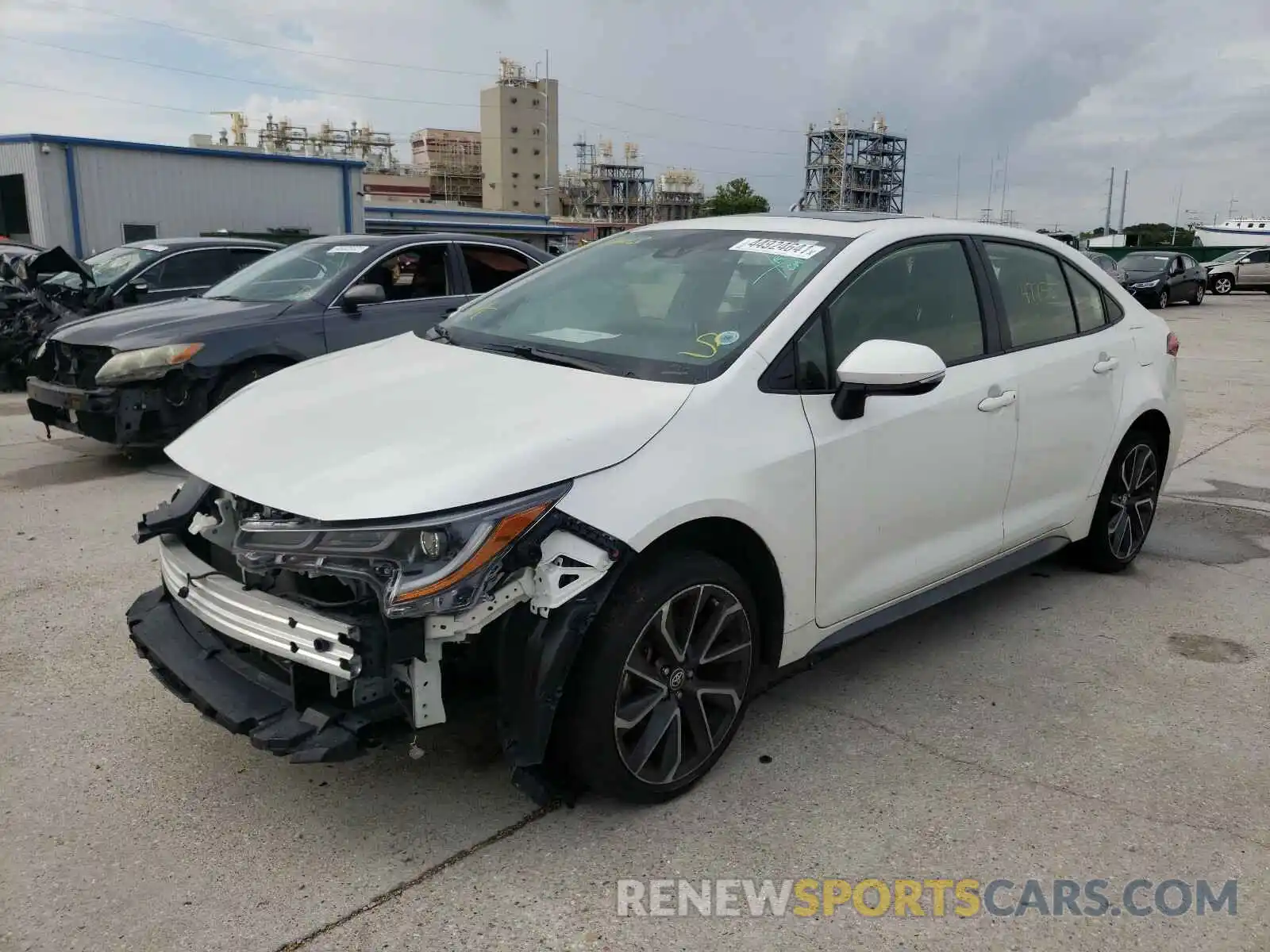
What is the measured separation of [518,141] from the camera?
408 feet

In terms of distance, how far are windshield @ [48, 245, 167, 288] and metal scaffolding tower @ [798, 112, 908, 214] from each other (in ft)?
77.6

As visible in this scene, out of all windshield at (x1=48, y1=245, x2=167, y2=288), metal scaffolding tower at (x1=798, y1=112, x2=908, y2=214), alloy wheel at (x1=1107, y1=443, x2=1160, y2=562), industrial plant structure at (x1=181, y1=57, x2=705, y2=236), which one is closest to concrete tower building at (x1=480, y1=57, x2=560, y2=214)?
industrial plant structure at (x1=181, y1=57, x2=705, y2=236)

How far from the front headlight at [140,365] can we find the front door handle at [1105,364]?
548cm

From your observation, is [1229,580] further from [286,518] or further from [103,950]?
[103,950]

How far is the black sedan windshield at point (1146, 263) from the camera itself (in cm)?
2811

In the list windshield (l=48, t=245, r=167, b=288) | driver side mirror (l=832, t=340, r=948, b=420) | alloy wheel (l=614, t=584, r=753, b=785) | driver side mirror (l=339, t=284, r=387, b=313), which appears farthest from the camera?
windshield (l=48, t=245, r=167, b=288)

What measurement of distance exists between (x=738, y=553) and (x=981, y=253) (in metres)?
1.87

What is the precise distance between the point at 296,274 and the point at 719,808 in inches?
236

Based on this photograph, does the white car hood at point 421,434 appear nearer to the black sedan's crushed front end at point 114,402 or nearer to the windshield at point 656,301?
the windshield at point 656,301

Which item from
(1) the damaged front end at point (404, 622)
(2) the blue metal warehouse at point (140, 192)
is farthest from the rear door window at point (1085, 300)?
(2) the blue metal warehouse at point (140, 192)

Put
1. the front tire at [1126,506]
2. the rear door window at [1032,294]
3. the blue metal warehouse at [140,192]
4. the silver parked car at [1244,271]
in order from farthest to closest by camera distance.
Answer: the silver parked car at [1244,271] < the blue metal warehouse at [140,192] < the front tire at [1126,506] < the rear door window at [1032,294]

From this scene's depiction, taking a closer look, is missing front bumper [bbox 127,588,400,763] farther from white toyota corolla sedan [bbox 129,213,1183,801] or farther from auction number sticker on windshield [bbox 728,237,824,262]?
auction number sticker on windshield [bbox 728,237,824,262]

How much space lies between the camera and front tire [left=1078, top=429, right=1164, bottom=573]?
4.86 meters

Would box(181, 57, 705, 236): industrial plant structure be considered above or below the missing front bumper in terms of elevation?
above
